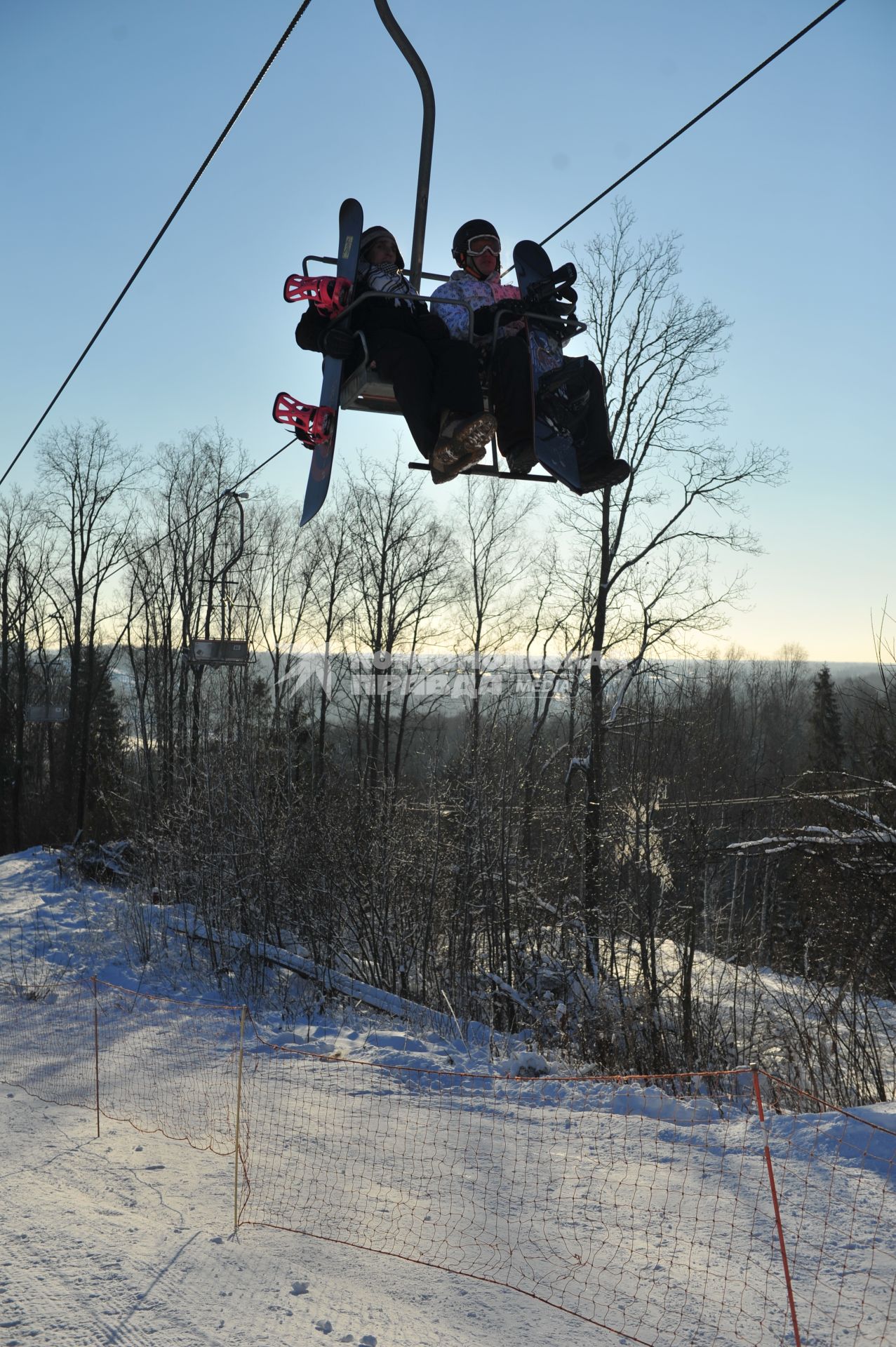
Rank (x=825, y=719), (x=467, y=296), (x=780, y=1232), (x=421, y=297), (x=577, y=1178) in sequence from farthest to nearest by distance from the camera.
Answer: (x=825, y=719) < (x=577, y=1178) < (x=467, y=296) < (x=421, y=297) < (x=780, y=1232)

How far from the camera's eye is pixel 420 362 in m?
5.29

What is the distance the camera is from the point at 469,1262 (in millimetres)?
4883

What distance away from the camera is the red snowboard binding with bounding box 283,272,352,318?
541cm

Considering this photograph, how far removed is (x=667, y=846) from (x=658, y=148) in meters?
12.2

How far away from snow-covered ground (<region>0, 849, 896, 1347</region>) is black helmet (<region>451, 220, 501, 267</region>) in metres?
5.25

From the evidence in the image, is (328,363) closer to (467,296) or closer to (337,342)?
(337,342)

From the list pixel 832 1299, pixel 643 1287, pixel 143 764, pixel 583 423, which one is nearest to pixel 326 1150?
pixel 643 1287

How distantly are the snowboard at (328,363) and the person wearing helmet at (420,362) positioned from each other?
11 centimetres

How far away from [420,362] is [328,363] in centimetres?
65

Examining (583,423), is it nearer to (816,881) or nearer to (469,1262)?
(469,1262)

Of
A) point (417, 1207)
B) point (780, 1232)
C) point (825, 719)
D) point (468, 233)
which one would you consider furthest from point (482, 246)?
point (825, 719)

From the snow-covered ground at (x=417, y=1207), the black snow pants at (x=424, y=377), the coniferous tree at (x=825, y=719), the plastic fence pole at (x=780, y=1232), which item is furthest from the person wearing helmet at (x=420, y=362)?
the coniferous tree at (x=825, y=719)

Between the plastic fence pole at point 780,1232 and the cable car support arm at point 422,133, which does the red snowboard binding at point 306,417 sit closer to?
the cable car support arm at point 422,133

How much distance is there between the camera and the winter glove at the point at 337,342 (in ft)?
17.6
